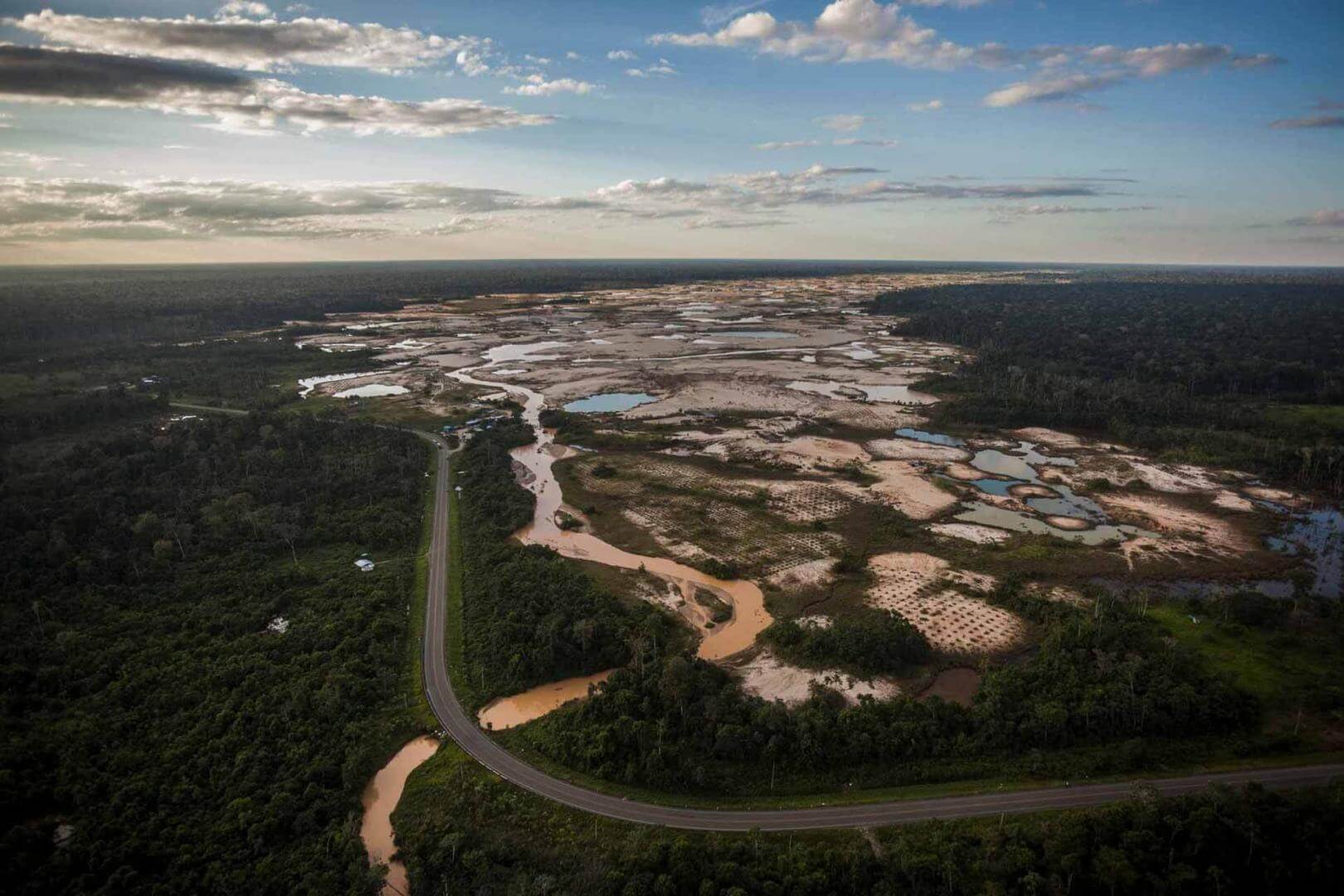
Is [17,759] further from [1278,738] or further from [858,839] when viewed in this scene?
[1278,738]

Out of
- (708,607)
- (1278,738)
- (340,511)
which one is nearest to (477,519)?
(340,511)

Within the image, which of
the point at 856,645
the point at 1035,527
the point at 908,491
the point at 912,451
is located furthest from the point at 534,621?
the point at 912,451

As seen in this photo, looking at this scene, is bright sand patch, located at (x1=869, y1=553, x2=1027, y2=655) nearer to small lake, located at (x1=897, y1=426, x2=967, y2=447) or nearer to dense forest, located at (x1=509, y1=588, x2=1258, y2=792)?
dense forest, located at (x1=509, y1=588, x2=1258, y2=792)

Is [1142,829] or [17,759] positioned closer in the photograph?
[1142,829]

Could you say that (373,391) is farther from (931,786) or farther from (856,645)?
(931,786)

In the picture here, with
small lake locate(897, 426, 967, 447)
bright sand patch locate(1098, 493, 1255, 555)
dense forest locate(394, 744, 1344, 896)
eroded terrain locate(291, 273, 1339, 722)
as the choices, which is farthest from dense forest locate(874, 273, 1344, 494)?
dense forest locate(394, 744, 1344, 896)

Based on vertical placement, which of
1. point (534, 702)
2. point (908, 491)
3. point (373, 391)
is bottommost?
point (534, 702)

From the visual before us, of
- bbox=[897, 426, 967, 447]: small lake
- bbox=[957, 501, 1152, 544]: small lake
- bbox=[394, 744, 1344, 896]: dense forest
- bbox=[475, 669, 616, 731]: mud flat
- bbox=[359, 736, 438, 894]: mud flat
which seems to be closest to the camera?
bbox=[394, 744, 1344, 896]: dense forest
